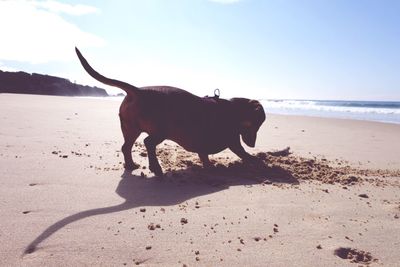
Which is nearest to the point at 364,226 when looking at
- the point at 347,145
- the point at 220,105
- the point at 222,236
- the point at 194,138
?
the point at 222,236

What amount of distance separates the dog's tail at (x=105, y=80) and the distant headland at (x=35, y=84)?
105ft

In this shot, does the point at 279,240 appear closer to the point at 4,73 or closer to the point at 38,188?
the point at 38,188

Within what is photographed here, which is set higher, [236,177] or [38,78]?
[38,78]

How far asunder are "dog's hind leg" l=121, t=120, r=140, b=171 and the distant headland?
31661 millimetres

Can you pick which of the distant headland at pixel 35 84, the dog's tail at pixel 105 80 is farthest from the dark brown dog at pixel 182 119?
the distant headland at pixel 35 84

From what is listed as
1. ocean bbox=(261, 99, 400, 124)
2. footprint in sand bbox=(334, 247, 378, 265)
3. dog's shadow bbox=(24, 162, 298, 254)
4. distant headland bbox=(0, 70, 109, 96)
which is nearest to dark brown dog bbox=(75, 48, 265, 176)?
dog's shadow bbox=(24, 162, 298, 254)

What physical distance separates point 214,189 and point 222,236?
121cm

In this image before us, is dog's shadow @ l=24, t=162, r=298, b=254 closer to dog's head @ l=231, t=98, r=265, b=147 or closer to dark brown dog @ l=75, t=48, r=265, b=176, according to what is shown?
dark brown dog @ l=75, t=48, r=265, b=176

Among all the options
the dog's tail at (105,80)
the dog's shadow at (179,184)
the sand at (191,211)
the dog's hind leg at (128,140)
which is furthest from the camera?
the dog's hind leg at (128,140)

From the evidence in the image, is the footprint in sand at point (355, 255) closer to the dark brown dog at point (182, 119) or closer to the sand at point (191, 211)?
the sand at point (191, 211)

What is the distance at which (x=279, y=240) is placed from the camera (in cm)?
247

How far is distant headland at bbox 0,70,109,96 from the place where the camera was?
110ft

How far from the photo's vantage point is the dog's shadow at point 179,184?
2938 mm

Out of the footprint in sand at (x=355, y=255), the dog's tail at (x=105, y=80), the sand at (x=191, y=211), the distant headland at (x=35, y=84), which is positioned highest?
the distant headland at (x=35, y=84)
